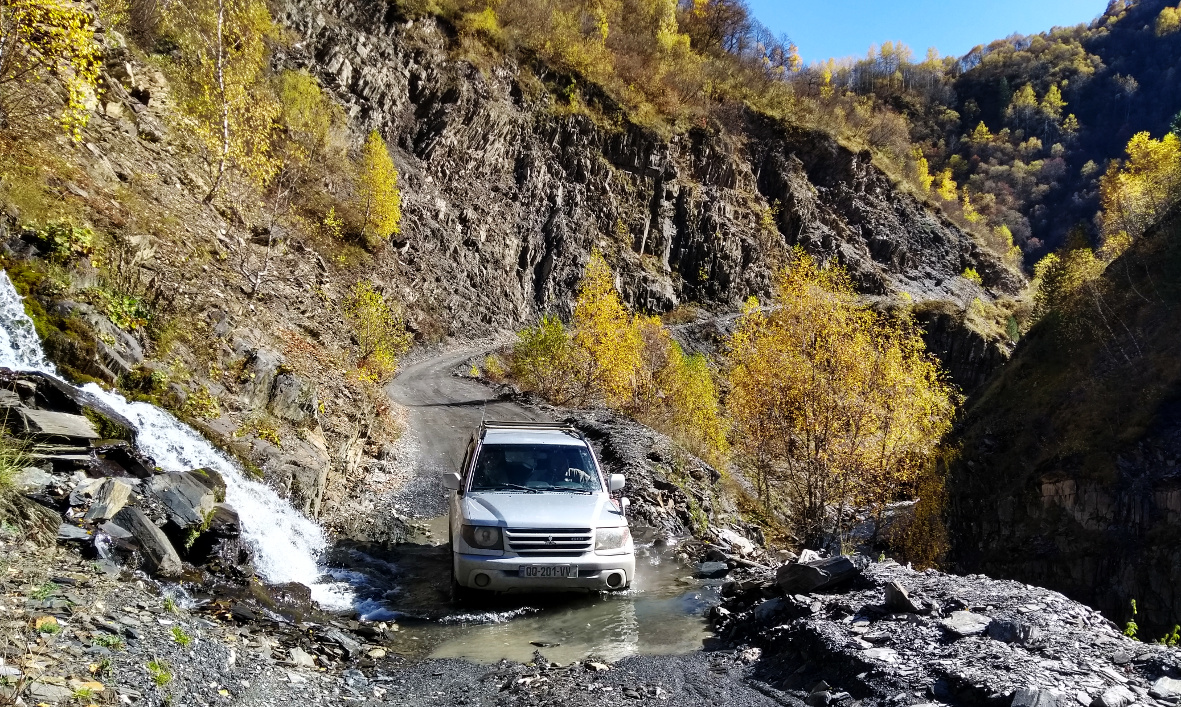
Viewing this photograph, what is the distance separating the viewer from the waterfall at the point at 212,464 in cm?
806

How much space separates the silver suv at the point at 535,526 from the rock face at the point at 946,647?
1619 mm

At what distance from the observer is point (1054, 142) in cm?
12669

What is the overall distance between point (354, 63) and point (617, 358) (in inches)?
1208

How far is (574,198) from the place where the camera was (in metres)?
55.7

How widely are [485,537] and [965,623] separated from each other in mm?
4907

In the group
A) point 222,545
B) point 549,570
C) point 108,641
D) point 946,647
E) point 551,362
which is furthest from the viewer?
point 551,362

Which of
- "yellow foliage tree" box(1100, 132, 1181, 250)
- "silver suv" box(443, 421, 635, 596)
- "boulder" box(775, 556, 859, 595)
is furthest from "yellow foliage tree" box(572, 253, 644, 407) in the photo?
"yellow foliage tree" box(1100, 132, 1181, 250)

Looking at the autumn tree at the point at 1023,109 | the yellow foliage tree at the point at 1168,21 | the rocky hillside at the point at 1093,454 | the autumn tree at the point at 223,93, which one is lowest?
the rocky hillside at the point at 1093,454

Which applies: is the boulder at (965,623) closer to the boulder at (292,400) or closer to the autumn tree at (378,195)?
the boulder at (292,400)

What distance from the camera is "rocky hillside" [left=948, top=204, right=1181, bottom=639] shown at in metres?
28.2

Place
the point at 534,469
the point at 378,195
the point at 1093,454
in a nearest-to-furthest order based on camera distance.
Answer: the point at 534,469
the point at 1093,454
the point at 378,195

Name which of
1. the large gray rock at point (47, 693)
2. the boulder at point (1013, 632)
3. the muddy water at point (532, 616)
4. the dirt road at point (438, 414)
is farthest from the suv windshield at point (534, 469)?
the dirt road at point (438, 414)

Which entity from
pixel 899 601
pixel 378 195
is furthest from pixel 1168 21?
pixel 899 601

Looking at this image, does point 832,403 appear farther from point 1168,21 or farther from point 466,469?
point 1168,21
